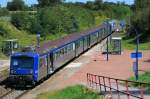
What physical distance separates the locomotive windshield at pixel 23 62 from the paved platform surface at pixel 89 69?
5.45ft

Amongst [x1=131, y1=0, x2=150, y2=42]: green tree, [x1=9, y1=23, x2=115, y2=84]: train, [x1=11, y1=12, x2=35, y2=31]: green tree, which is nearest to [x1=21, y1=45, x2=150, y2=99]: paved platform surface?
[x1=9, y1=23, x2=115, y2=84]: train

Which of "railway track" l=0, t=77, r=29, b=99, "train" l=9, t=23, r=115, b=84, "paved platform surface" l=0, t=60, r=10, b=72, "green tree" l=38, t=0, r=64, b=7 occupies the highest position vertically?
"green tree" l=38, t=0, r=64, b=7

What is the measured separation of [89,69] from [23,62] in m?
10.8

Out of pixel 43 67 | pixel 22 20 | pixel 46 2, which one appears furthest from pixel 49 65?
pixel 46 2

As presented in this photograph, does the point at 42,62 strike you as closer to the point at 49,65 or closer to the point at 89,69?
the point at 49,65

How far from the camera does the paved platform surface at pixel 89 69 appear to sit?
121 ft

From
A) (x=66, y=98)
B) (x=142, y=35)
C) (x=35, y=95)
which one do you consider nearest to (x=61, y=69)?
(x=35, y=95)

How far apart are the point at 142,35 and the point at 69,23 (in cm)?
2713

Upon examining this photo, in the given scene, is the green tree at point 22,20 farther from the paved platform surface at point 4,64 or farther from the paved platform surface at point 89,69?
the paved platform surface at point 4,64

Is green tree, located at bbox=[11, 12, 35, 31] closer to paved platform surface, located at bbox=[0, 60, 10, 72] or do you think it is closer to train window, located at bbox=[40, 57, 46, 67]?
paved platform surface, located at bbox=[0, 60, 10, 72]

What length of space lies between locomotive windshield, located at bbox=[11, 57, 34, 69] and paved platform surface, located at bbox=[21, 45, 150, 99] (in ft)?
5.45

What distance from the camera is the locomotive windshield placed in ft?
120

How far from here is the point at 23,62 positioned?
1447 inches

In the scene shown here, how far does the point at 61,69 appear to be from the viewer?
47219mm
